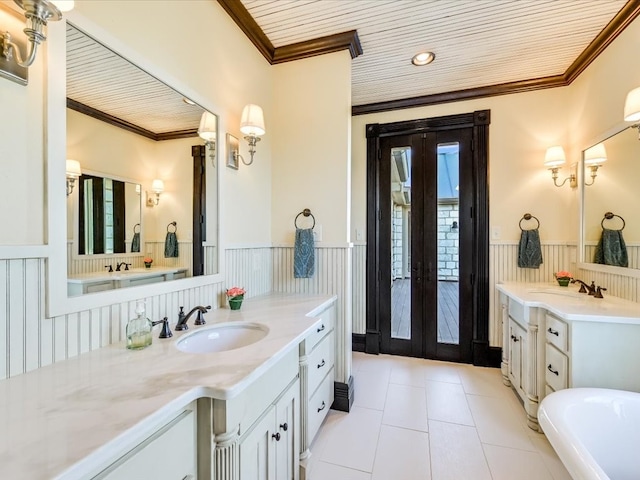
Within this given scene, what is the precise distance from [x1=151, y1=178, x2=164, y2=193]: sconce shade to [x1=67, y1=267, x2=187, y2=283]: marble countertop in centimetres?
38

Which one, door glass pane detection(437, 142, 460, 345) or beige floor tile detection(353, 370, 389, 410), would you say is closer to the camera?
beige floor tile detection(353, 370, 389, 410)

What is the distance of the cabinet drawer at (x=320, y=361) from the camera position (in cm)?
166

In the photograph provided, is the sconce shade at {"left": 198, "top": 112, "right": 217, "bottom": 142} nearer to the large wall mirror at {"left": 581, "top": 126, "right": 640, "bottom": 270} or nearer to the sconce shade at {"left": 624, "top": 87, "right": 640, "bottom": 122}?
the sconce shade at {"left": 624, "top": 87, "right": 640, "bottom": 122}

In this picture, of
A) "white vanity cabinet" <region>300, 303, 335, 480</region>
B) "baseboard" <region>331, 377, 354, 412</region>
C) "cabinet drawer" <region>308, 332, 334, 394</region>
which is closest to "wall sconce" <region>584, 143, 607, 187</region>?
"white vanity cabinet" <region>300, 303, 335, 480</region>

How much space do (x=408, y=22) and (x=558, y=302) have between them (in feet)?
7.22

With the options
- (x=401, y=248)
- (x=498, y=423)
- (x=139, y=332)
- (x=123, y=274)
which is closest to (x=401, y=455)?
(x=498, y=423)

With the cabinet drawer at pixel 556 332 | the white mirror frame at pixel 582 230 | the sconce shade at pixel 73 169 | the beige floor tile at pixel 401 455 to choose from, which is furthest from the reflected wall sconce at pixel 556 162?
the sconce shade at pixel 73 169

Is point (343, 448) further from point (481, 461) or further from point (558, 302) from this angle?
point (558, 302)

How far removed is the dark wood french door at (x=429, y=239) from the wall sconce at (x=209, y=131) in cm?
188

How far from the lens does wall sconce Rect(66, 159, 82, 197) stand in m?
1.02

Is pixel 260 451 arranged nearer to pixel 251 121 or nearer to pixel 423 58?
pixel 251 121

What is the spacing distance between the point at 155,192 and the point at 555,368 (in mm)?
2565

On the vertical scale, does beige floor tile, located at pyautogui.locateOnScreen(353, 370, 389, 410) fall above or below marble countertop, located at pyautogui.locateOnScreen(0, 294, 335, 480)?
below

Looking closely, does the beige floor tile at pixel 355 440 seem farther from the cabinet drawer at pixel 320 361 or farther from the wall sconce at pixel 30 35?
the wall sconce at pixel 30 35
